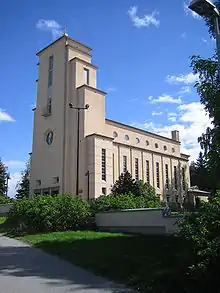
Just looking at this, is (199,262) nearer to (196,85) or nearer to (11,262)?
(11,262)

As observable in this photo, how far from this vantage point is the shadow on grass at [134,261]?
6.99m

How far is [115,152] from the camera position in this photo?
48125 millimetres

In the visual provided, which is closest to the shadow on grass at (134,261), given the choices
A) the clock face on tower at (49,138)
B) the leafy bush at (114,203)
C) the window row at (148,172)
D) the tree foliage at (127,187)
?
the leafy bush at (114,203)

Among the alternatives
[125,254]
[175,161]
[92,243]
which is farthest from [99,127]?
[125,254]

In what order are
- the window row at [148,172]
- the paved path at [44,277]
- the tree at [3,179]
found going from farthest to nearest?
the tree at [3,179], the window row at [148,172], the paved path at [44,277]

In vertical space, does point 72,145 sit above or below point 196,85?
above

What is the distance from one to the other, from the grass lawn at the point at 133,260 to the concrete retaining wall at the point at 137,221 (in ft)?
13.9

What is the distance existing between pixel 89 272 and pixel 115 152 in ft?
128

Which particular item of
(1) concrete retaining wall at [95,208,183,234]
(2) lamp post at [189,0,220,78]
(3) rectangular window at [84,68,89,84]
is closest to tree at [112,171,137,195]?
(1) concrete retaining wall at [95,208,183,234]

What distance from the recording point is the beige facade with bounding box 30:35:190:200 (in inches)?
1671

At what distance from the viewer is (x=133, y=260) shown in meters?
10.1

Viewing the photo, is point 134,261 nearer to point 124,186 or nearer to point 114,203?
A: point 114,203

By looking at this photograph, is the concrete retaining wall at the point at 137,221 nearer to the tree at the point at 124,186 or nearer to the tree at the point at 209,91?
the tree at the point at 209,91

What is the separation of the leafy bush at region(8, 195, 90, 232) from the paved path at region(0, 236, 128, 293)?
8.00 meters
